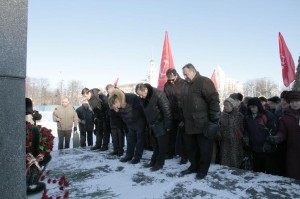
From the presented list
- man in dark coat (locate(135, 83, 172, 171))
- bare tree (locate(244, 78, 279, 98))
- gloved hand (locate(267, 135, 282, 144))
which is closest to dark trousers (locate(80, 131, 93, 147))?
man in dark coat (locate(135, 83, 172, 171))

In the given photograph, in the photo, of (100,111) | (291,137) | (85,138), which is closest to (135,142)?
(100,111)

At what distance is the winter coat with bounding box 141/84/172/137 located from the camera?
5.07 metres

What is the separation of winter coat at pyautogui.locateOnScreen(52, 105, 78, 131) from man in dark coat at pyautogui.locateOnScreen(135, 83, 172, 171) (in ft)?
14.4

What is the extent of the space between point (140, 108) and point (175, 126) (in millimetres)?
899

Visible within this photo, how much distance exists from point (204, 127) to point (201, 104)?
0.36 m

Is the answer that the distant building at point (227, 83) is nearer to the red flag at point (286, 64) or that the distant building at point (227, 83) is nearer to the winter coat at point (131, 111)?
the red flag at point (286, 64)

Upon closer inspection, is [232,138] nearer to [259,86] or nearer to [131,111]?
[131,111]

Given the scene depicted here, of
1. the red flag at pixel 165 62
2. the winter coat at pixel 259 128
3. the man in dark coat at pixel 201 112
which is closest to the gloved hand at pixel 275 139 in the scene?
the winter coat at pixel 259 128

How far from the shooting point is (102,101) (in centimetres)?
712

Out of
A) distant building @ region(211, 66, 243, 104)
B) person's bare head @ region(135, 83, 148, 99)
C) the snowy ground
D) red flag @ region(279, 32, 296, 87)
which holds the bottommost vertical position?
the snowy ground

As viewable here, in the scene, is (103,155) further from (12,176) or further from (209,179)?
(12,176)

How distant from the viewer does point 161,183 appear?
4.20 meters

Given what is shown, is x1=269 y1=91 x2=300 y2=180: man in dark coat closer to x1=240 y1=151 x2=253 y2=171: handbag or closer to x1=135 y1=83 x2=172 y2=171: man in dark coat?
x1=240 y1=151 x2=253 y2=171: handbag

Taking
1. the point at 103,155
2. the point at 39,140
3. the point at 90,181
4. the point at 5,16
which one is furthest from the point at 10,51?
the point at 103,155
